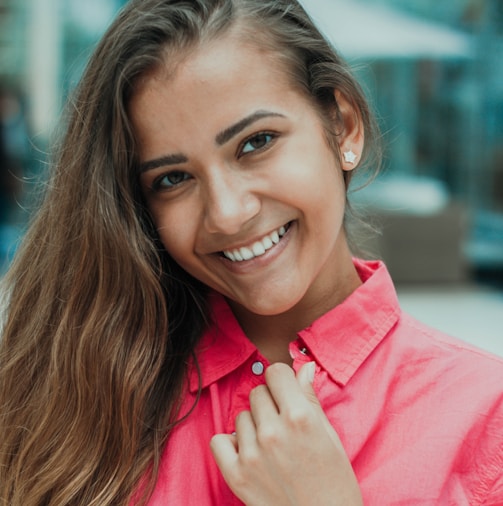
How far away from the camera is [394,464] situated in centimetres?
110

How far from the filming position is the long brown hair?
1199 mm

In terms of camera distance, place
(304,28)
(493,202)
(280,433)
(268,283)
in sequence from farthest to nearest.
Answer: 1. (493,202)
2. (304,28)
3. (268,283)
4. (280,433)

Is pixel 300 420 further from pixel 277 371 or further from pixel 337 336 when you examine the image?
pixel 337 336

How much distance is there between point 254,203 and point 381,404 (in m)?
0.36

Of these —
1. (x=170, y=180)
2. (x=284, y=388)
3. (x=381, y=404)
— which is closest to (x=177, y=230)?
(x=170, y=180)

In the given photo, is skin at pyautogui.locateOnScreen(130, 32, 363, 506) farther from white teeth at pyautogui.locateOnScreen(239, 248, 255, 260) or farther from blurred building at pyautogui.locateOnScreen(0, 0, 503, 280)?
blurred building at pyautogui.locateOnScreen(0, 0, 503, 280)

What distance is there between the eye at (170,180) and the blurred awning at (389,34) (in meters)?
6.68

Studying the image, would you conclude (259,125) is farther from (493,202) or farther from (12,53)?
(12,53)

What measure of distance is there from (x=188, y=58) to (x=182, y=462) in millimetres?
623

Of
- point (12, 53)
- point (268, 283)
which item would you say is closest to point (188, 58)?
point (268, 283)

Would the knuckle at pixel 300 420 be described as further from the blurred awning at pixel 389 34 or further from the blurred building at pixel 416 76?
the blurred awning at pixel 389 34

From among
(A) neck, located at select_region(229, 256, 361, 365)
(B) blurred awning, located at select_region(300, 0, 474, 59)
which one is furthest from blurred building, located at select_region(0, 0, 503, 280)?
(A) neck, located at select_region(229, 256, 361, 365)

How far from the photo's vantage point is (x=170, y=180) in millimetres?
1201

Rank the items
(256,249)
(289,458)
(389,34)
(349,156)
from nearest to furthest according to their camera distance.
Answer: (289,458) → (256,249) → (349,156) → (389,34)
